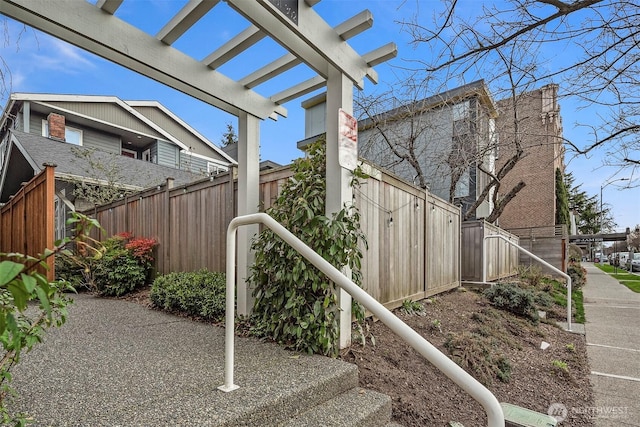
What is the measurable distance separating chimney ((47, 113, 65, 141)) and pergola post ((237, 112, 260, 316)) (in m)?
10.5

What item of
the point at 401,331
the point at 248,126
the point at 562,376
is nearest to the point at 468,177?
the point at 562,376

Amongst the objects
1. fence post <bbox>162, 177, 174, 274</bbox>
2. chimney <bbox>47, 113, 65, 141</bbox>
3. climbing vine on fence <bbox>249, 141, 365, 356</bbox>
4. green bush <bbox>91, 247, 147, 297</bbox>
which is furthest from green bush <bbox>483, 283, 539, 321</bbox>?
chimney <bbox>47, 113, 65, 141</bbox>

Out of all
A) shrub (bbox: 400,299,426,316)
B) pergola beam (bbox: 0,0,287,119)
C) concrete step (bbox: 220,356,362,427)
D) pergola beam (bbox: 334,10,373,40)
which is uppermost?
pergola beam (bbox: 334,10,373,40)

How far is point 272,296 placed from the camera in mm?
3123

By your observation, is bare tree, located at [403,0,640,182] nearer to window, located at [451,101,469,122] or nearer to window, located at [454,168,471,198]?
window, located at [451,101,469,122]

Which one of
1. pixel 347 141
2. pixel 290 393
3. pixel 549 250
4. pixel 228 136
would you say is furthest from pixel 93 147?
pixel 228 136

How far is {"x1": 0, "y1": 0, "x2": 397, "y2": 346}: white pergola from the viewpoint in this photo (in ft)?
7.96

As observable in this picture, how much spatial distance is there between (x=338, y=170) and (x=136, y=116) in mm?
13811

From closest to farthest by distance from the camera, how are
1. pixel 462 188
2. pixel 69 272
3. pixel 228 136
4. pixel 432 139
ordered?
pixel 69 272, pixel 432 139, pixel 462 188, pixel 228 136

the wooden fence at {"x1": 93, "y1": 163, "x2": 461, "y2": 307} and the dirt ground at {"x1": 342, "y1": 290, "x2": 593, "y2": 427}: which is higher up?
the wooden fence at {"x1": 93, "y1": 163, "x2": 461, "y2": 307}

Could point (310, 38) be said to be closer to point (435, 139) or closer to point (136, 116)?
point (435, 139)

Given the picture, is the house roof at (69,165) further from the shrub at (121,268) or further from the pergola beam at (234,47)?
the pergola beam at (234,47)

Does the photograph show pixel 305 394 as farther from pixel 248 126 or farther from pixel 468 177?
pixel 468 177

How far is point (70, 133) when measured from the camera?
12242 mm
